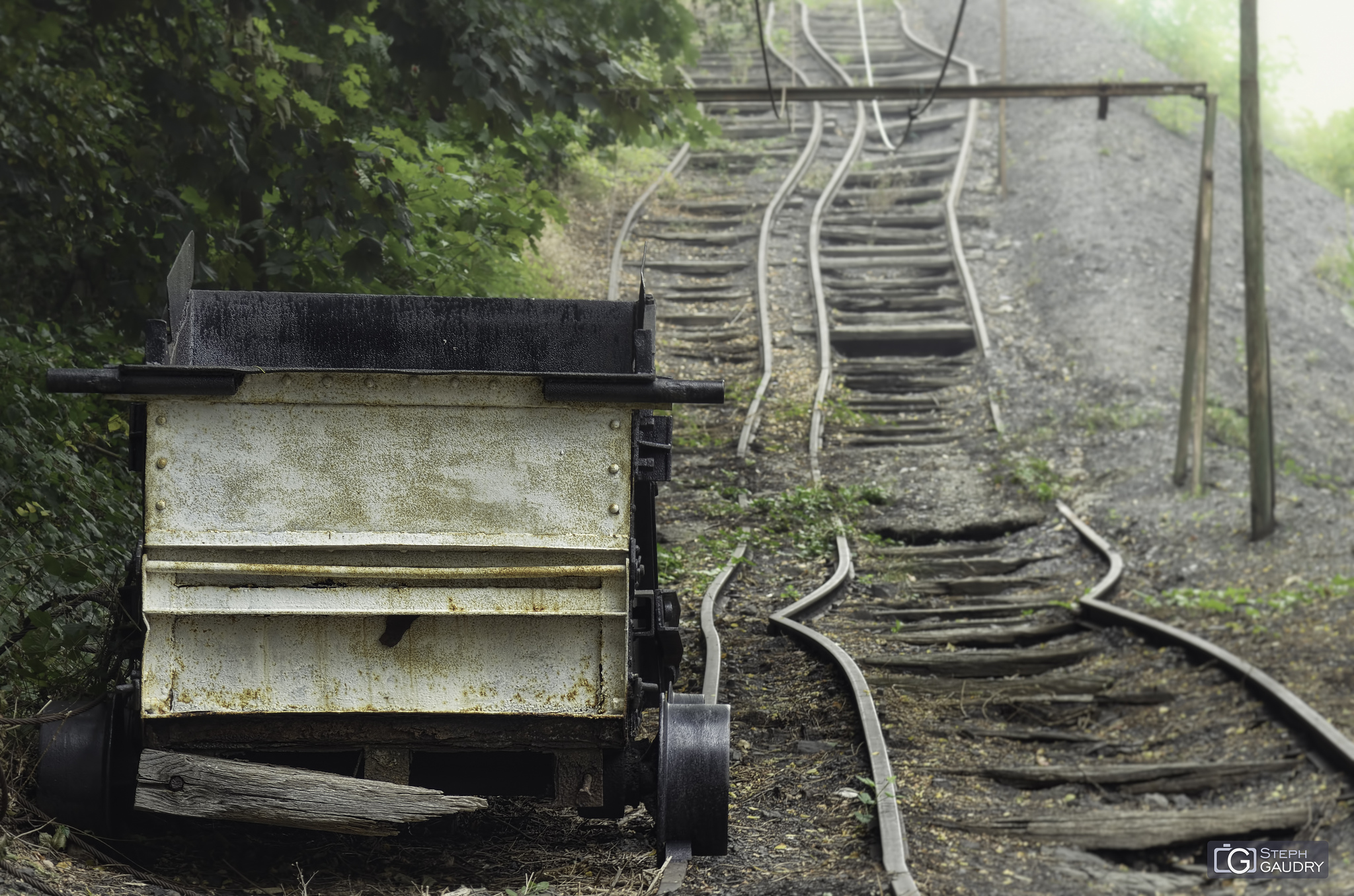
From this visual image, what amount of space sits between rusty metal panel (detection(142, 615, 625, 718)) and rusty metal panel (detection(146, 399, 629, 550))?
0.97ft

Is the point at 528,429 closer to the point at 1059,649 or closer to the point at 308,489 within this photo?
the point at 308,489

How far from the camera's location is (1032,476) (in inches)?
527

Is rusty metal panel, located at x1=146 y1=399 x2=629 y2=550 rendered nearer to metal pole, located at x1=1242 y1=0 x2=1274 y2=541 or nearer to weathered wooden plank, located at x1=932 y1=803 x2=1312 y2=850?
weathered wooden plank, located at x1=932 y1=803 x2=1312 y2=850

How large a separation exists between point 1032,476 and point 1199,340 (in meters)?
2.23

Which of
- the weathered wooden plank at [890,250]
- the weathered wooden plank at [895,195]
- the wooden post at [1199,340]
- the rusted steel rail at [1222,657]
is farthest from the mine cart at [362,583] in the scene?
the weathered wooden plank at [895,195]

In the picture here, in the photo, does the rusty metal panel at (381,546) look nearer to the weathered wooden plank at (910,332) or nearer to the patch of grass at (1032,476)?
the patch of grass at (1032,476)

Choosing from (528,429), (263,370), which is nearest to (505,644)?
(528,429)

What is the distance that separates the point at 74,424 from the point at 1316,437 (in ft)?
41.1

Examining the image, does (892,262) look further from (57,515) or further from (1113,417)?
(57,515)

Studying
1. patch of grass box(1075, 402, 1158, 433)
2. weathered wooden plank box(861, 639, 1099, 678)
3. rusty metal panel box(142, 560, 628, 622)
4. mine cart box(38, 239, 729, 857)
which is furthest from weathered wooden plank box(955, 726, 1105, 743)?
patch of grass box(1075, 402, 1158, 433)

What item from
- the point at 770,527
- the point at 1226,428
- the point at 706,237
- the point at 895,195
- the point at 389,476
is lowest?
the point at 770,527

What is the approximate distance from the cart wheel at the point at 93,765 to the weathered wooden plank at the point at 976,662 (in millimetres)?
5154

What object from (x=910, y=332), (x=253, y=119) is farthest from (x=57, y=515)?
(x=910, y=332)

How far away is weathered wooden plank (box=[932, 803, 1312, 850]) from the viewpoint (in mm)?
5691
